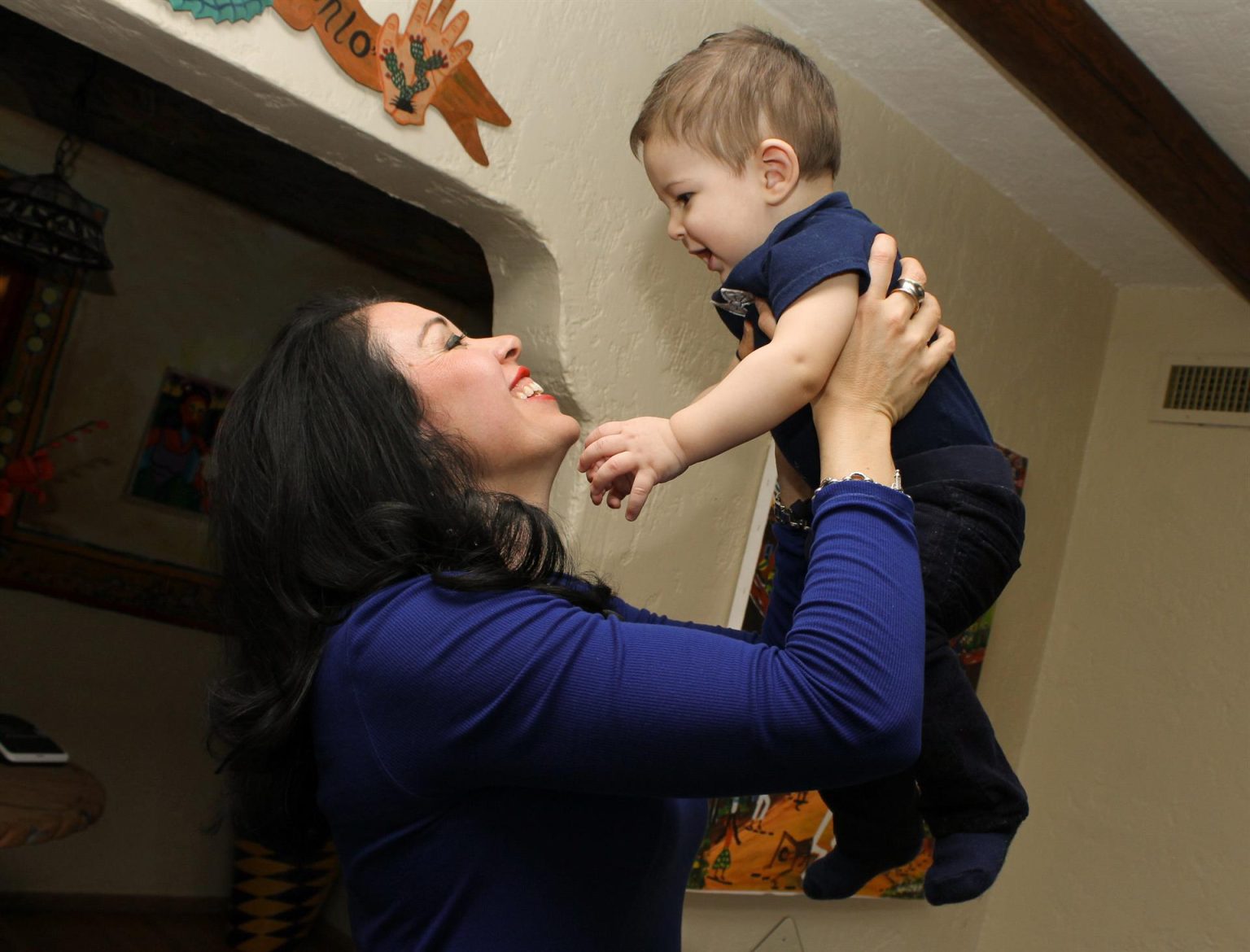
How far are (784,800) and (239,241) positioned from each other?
3.12m

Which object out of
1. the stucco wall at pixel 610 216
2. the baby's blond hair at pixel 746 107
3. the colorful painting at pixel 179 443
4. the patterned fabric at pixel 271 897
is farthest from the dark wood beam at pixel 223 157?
the patterned fabric at pixel 271 897

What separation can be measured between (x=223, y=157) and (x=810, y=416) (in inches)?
123

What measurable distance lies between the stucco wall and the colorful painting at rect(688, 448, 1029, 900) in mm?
79

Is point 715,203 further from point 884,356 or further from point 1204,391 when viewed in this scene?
point 1204,391

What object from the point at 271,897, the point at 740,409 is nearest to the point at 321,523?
the point at 740,409

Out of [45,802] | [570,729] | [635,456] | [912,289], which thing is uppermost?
[912,289]

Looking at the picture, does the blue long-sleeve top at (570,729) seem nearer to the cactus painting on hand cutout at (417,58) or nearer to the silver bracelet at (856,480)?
the silver bracelet at (856,480)

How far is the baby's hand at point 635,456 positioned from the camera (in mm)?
1075

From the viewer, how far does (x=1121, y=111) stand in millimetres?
2295

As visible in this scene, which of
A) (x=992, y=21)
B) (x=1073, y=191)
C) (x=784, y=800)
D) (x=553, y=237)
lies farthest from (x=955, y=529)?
(x=1073, y=191)

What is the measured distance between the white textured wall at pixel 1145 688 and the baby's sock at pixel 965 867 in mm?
2292

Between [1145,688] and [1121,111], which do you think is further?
[1145,688]

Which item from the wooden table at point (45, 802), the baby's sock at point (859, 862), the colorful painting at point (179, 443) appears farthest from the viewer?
the colorful painting at point (179, 443)

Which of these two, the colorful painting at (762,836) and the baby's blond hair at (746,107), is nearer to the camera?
the baby's blond hair at (746,107)
